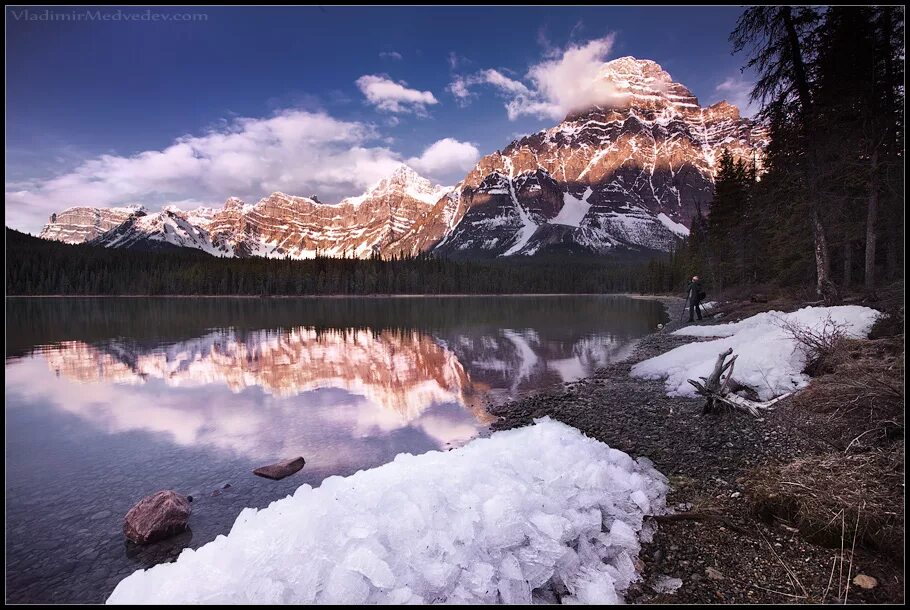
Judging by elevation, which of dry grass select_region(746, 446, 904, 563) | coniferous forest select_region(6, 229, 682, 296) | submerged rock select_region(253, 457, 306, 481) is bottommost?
submerged rock select_region(253, 457, 306, 481)

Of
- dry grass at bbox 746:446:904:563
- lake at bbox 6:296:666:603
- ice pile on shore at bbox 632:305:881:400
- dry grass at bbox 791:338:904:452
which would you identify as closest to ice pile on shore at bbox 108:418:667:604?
dry grass at bbox 746:446:904:563

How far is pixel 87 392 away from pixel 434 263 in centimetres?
15106

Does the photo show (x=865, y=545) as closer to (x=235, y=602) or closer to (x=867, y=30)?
(x=235, y=602)

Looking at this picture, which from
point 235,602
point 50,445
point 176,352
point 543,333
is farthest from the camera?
point 543,333

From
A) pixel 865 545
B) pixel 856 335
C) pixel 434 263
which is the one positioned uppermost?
pixel 434 263

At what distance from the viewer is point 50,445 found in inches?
481

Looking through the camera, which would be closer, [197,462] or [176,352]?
[197,462]

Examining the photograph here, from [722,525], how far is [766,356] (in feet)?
24.1

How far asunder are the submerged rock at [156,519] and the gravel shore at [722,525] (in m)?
7.67

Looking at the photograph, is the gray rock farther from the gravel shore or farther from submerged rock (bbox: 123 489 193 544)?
submerged rock (bbox: 123 489 193 544)

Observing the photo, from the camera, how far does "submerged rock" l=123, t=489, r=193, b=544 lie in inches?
291

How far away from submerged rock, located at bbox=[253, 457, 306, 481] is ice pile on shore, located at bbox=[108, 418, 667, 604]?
14.4 feet

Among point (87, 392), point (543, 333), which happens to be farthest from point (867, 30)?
point (87, 392)

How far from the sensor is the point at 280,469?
9.98m
